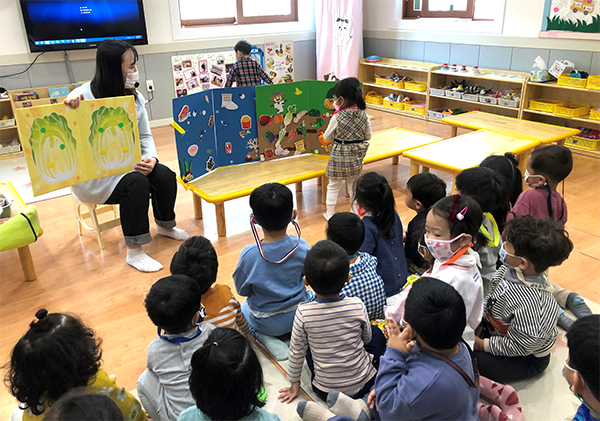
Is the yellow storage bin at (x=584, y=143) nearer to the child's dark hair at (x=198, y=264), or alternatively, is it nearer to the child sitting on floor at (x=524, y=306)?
the child sitting on floor at (x=524, y=306)

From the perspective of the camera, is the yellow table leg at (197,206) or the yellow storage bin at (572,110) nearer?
the yellow table leg at (197,206)

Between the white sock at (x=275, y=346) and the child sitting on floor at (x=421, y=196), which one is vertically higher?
the child sitting on floor at (x=421, y=196)

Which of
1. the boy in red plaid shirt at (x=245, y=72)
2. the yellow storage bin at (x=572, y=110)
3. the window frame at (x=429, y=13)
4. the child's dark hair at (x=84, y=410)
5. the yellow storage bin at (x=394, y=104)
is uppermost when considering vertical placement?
the window frame at (x=429, y=13)

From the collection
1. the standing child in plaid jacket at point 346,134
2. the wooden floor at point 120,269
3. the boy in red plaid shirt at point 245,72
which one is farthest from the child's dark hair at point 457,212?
the boy in red plaid shirt at point 245,72

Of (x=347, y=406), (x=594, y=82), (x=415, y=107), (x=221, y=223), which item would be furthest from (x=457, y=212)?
(x=415, y=107)

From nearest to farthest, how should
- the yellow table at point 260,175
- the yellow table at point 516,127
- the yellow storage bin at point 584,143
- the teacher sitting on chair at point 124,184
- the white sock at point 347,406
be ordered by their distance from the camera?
→ 1. the white sock at point 347,406
2. the teacher sitting on chair at point 124,184
3. the yellow table at point 260,175
4. the yellow table at point 516,127
5. the yellow storage bin at point 584,143

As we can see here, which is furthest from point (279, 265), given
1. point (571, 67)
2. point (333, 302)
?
point (571, 67)

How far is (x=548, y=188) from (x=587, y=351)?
155 centimetres

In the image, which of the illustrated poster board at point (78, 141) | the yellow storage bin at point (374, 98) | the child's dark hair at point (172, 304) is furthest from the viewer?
the yellow storage bin at point (374, 98)

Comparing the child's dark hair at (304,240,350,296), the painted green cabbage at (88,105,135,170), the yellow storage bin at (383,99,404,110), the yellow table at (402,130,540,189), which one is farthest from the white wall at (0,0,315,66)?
the child's dark hair at (304,240,350,296)

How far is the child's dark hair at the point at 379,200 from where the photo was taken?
85.4 inches

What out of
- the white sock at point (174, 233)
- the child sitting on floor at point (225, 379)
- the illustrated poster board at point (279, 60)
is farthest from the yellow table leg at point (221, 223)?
the illustrated poster board at point (279, 60)

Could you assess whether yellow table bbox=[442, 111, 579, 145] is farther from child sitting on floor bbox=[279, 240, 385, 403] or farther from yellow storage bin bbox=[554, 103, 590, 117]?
child sitting on floor bbox=[279, 240, 385, 403]

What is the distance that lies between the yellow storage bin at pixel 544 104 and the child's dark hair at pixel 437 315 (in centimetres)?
457
